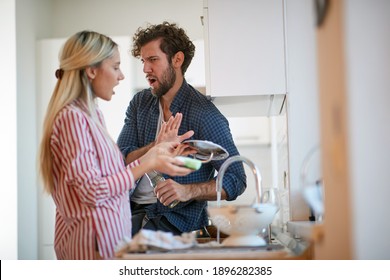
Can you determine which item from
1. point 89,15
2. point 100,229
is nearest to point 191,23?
point 89,15

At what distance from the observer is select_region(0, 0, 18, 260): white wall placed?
8.23ft

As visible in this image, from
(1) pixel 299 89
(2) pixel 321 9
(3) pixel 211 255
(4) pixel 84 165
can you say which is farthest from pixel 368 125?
(1) pixel 299 89

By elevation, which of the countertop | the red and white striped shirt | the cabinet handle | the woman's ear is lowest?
the countertop

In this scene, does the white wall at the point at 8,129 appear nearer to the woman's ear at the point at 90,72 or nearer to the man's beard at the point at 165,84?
the man's beard at the point at 165,84

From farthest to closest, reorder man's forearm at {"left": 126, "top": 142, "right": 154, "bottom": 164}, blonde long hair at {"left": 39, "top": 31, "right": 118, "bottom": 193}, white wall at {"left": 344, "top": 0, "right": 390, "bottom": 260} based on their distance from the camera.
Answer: man's forearm at {"left": 126, "top": 142, "right": 154, "bottom": 164} < blonde long hair at {"left": 39, "top": 31, "right": 118, "bottom": 193} < white wall at {"left": 344, "top": 0, "right": 390, "bottom": 260}

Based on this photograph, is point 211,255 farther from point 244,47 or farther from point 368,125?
point 244,47

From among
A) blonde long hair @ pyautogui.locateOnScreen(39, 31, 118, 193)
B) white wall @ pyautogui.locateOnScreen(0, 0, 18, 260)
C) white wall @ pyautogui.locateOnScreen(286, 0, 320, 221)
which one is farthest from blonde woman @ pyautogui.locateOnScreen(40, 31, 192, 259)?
white wall @ pyautogui.locateOnScreen(0, 0, 18, 260)

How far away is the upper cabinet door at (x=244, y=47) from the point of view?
217 cm

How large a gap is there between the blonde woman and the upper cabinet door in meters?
0.58

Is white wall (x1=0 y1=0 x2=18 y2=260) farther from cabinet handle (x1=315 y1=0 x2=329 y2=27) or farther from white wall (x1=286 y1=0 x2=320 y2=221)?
cabinet handle (x1=315 y1=0 x2=329 y2=27)

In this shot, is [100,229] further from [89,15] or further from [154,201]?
[89,15]

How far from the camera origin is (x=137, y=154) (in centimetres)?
214

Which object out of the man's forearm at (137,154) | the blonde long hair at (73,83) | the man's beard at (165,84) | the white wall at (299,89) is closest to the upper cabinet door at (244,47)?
the white wall at (299,89)

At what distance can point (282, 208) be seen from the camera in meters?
2.49
